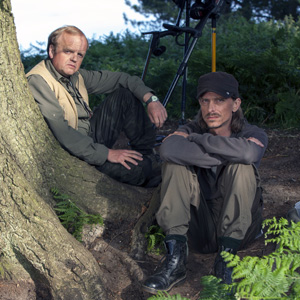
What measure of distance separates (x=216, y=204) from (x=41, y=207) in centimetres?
137

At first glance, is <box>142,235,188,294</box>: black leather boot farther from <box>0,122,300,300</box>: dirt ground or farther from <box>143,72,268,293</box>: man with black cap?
<box>0,122,300,300</box>: dirt ground

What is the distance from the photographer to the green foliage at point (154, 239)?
3672 mm

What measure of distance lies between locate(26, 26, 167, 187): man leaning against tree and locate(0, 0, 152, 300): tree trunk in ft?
0.89

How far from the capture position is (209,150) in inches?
128

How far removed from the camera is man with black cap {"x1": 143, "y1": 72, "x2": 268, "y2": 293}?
315cm

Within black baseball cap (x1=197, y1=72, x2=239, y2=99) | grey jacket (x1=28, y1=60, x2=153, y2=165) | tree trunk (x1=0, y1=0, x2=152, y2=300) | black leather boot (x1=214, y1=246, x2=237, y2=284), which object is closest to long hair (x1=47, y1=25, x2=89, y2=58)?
grey jacket (x1=28, y1=60, x2=153, y2=165)

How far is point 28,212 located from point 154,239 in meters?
1.12

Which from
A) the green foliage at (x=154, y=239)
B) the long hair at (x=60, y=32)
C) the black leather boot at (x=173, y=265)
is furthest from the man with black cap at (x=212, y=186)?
the long hair at (x=60, y=32)

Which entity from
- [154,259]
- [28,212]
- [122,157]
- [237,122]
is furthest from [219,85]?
[28,212]

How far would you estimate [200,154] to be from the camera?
10.8 feet

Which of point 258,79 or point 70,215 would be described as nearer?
point 70,215

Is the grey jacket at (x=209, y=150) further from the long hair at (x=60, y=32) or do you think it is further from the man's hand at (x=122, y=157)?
the long hair at (x=60, y=32)

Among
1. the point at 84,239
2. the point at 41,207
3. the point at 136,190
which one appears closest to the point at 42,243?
the point at 41,207

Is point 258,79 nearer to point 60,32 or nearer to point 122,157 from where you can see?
point 122,157
